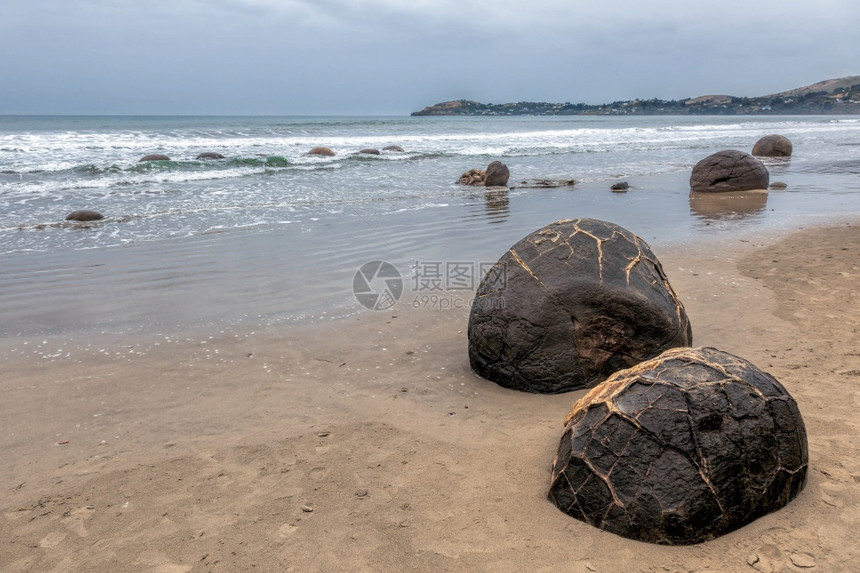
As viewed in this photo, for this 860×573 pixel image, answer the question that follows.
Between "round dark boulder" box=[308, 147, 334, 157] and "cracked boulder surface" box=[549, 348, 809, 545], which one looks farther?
"round dark boulder" box=[308, 147, 334, 157]

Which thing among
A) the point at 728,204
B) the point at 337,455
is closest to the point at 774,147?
the point at 728,204

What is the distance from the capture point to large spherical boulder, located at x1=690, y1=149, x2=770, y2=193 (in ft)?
48.0

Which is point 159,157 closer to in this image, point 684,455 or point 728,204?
point 728,204

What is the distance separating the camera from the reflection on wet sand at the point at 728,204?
38.7ft

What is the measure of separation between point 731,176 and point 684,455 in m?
13.6

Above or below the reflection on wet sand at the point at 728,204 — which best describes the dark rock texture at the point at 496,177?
above

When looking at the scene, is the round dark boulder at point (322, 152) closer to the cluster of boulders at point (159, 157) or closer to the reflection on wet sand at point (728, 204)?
the cluster of boulders at point (159, 157)

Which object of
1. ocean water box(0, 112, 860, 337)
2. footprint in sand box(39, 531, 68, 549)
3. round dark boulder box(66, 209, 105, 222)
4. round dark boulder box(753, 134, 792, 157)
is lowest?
footprint in sand box(39, 531, 68, 549)

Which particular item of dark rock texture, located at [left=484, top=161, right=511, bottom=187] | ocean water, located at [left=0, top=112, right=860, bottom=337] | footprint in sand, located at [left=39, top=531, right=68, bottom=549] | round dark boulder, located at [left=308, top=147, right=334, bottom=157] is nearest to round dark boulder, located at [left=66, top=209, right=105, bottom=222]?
ocean water, located at [left=0, top=112, right=860, bottom=337]

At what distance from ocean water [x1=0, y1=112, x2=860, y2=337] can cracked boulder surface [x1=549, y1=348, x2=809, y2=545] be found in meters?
3.73

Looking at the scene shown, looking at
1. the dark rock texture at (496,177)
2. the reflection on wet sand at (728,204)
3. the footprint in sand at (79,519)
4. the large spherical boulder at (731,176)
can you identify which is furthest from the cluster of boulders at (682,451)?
the dark rock texture at (496,177)

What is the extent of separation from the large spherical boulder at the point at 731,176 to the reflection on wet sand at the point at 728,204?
7.4 inches

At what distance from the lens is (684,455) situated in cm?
288

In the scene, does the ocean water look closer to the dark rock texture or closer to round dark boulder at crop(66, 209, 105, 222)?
round dark boulder at crop(66, 209, 105, 222)
